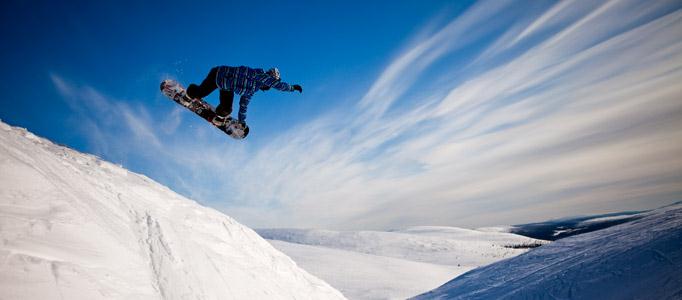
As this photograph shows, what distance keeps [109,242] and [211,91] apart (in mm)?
3676

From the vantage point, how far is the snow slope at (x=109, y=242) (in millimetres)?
2936

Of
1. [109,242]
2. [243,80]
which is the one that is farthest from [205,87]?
[109,242]

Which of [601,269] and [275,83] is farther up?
[275,83]

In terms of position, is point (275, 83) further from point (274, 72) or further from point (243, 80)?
point (243, 80)

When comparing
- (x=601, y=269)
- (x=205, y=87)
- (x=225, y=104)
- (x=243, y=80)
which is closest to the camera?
(x=243, y=80)

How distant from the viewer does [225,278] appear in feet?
18.2

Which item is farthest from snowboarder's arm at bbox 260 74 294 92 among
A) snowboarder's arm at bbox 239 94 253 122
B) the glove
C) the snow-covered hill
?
the snow-covered hill

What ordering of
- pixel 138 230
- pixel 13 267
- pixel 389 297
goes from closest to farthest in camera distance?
pixel 13 267, pixel 138 230, pixel 389 297

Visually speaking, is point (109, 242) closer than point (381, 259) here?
Yes

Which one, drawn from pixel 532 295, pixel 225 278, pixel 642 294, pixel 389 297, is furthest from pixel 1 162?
pixel 389 297

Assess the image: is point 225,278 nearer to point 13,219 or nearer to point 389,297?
point 13,219

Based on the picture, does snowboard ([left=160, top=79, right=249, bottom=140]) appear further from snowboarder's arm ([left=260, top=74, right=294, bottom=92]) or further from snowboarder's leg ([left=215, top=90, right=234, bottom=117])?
snowboarder's arm ([left=260, top=74, right=294, bottom=92])

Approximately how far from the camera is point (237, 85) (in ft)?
20.8

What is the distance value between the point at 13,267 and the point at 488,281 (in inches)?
471
